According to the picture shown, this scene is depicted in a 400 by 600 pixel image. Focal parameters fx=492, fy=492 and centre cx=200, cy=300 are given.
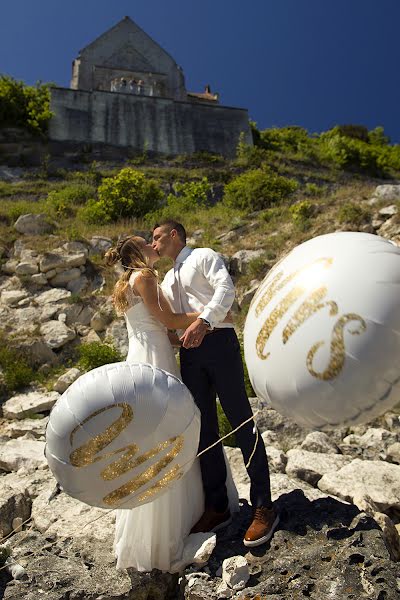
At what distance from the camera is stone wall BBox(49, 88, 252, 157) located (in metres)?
22.1

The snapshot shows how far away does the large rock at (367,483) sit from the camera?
313 cm

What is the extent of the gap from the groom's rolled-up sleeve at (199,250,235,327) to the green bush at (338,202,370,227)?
6.47 meters

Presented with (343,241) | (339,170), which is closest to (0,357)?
(343,241)

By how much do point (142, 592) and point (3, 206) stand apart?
35.9ft

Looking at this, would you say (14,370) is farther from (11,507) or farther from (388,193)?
(388,193)

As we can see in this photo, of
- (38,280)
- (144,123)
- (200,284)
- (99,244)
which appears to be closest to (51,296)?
(38,280)

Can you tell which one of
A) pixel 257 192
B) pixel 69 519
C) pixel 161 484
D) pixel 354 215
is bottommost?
pixel 69 519

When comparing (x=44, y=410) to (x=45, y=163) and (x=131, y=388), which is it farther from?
(x=45, y=163)

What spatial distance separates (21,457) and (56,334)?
10.7 feet

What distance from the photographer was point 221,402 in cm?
273

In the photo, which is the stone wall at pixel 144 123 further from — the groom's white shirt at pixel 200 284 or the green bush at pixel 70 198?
the groom's white shirt at pixel 200 284

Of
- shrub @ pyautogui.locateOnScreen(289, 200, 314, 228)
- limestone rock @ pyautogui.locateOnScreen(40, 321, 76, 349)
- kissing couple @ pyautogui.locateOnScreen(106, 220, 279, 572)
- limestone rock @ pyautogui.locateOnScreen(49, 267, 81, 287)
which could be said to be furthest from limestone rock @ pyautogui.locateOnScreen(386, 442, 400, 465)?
limestone rock @ pyautogui.locateOnScreen(49, 267, 81, 287)

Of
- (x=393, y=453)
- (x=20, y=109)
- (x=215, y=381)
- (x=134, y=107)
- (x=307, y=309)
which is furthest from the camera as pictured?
(x=134, y=107)

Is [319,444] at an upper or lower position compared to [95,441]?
lower
